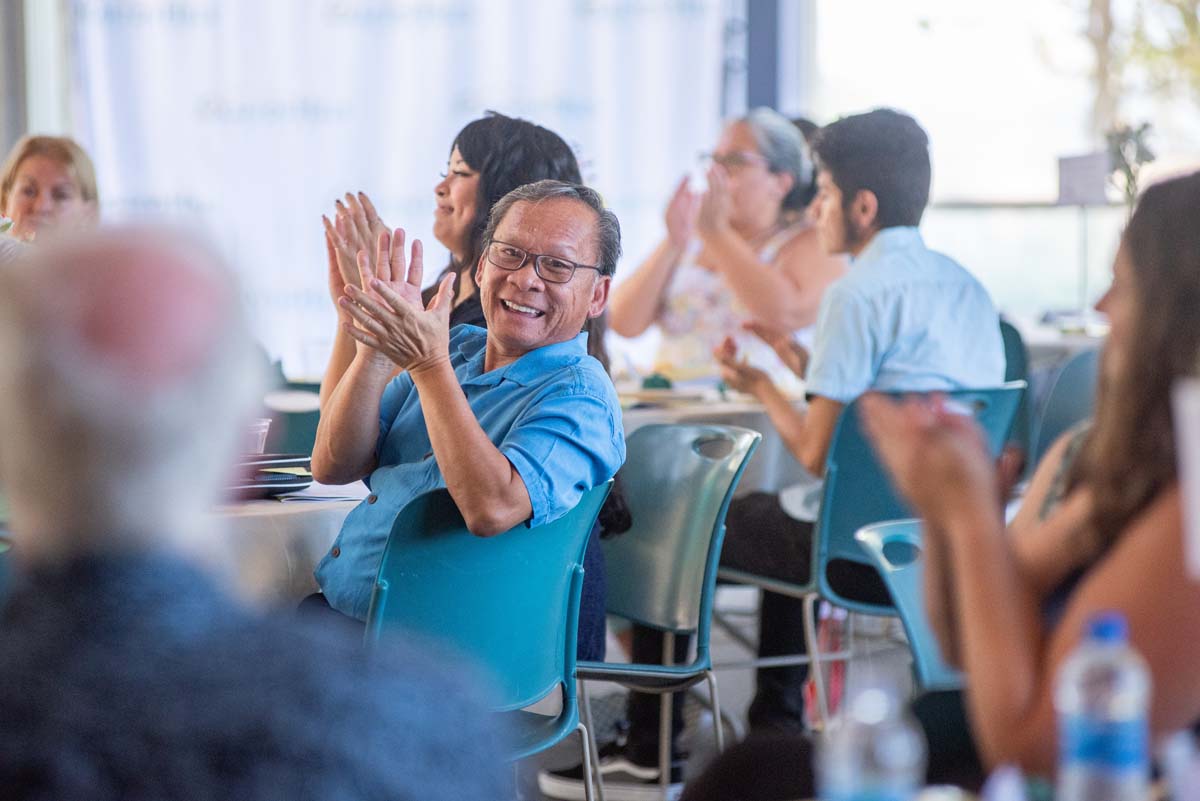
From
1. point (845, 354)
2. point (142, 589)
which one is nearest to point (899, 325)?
point (845, 354)

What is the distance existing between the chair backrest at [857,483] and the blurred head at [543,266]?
79 cm

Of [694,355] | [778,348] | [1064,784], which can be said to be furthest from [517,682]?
[694,355]

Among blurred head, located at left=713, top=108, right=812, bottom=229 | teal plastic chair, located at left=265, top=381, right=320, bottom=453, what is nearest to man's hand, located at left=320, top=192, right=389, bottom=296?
teal plastic chair, located at left=265, top=381, right=320, bottom=453

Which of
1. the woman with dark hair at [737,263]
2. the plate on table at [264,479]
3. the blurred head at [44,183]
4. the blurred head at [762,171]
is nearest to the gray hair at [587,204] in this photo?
the plate on table at [264,479]

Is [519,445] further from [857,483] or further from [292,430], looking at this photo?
[292,430]

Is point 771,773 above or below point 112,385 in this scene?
below

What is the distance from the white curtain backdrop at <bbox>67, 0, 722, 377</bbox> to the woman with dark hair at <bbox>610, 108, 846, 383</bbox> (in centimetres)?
156

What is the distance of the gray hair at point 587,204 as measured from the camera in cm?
231

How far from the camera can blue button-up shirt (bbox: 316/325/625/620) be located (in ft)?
6.63

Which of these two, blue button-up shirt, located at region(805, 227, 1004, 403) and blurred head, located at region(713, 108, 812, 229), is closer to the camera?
blue button-up shirt, located at region(805, 227, 1004, 403)

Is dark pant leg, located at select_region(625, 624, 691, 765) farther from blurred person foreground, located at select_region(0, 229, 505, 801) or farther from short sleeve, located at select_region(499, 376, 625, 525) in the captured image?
blurred person foreground, located at select_region(0, 229, 505, 801)

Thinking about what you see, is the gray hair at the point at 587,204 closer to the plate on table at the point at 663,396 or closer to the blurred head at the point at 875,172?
the blurred head at the point at 875,172

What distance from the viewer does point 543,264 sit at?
7.43 ft

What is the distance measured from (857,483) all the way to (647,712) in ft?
2.49
